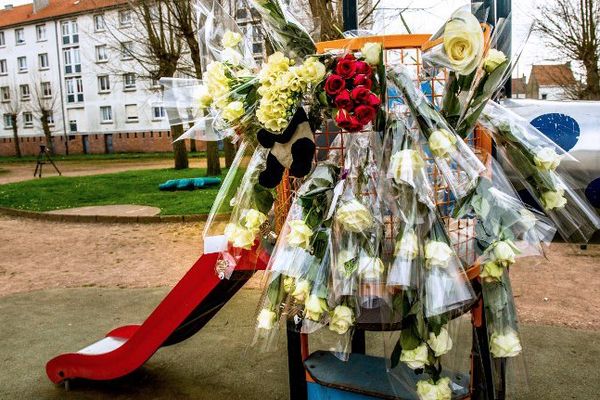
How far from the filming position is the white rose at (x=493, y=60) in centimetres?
204

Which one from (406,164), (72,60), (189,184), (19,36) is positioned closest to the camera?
(406,164)

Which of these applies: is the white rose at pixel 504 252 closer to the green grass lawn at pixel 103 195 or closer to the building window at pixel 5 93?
the green grass lawn at pixel 103 195

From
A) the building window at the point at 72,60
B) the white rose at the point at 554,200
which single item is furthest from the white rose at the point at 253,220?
the building window at the point at 72,60

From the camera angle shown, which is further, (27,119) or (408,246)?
(27,119)

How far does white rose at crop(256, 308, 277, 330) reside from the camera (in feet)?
6.97

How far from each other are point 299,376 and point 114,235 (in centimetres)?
644

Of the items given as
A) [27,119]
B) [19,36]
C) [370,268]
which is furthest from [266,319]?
[19,36]

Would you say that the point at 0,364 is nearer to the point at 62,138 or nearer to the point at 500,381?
the point at 500,381

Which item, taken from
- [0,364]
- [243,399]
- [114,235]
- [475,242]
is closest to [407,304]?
[475,242]

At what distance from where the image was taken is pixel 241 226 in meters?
2.25

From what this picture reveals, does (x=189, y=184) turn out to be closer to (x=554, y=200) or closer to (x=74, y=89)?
(x=554, y=200)

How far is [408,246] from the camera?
1966 millimetres

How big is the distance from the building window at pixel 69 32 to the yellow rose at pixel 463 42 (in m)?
47.2

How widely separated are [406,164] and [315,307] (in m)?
0.59
